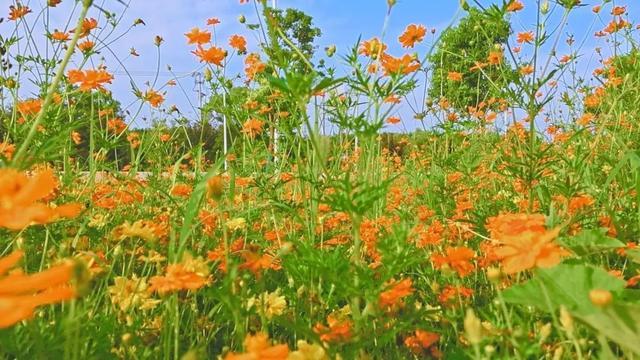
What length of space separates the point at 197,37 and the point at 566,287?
159 cm

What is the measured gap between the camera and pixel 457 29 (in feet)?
46.2

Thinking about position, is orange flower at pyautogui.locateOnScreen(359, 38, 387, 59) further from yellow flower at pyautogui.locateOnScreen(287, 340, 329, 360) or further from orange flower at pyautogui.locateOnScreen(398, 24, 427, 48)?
yellow flower at pyautogui.locateOnScreen(287, 340, 329, 360)

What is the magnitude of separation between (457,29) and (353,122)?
1355cm

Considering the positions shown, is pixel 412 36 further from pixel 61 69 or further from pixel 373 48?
pixel 61 69

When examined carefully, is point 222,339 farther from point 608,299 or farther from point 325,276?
point 608,299

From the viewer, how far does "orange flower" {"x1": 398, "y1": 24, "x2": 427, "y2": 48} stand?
186cm

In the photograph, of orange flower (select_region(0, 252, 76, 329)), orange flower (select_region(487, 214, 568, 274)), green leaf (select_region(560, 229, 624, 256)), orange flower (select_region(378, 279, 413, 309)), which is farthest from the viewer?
green leaf (select_region(560, 229, 624, 256))

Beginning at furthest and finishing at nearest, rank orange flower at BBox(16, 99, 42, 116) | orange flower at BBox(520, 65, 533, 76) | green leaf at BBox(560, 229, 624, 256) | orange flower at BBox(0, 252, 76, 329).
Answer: orange flower at BBox(16, 99, 42, 116), orange flower at BBox(520, 65, 533, 76), green leaf at BBox(560, 229, 624, 256), orange flower at BBox(0, 252, 76, 329)

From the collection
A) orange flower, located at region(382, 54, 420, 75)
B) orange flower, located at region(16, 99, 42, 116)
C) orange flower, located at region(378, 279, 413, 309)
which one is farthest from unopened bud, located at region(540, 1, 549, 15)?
orange flower, located at region(16, 99, 42, 116)

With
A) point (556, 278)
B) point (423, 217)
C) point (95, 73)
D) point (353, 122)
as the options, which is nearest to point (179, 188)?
point (95, 73)

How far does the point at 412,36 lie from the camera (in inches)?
73.9

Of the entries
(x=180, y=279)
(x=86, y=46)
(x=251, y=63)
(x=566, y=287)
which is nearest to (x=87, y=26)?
(x=86, y=46)

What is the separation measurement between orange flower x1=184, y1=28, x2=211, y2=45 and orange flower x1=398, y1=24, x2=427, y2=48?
2.27 feet

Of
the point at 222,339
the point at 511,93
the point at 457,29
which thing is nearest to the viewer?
the point at 222,339
